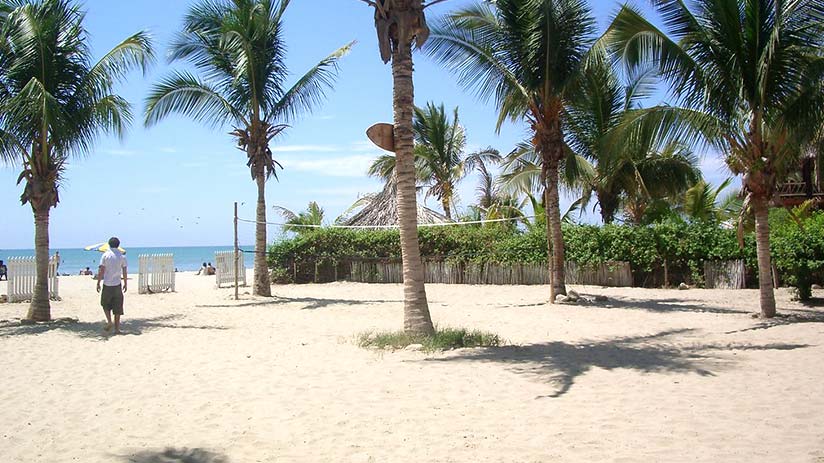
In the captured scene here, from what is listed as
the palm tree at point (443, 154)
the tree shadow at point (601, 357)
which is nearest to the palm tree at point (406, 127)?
the tree shadow at point (601, 357)

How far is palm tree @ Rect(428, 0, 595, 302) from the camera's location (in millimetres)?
14086

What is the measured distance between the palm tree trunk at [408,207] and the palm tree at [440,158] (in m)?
19.1

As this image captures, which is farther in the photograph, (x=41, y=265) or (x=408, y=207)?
(x=41, y=265)

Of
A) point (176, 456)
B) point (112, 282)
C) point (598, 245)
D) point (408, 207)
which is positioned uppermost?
point (408, 207)

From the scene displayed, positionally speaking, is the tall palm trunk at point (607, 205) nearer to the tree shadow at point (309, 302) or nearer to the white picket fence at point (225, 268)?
the tree shadow at point (309, 302)

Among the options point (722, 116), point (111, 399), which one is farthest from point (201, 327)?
point (722, 116)

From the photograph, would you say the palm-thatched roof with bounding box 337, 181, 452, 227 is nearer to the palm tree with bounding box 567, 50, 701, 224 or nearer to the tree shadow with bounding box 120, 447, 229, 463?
the palm tree with bounding box 567, 50, 701, 224

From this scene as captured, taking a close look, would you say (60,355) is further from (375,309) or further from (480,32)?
(480,32)

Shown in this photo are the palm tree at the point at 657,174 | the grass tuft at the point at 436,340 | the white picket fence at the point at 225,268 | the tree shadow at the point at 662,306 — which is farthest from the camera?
the white picket fence at the point at 225,268

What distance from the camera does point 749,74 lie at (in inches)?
423

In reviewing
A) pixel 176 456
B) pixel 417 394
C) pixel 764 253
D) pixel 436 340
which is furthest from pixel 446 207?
pixel 176 456

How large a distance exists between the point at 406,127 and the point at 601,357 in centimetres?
416

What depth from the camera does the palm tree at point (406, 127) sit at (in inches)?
361

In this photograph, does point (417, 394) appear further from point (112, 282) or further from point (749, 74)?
point (749, 74)
